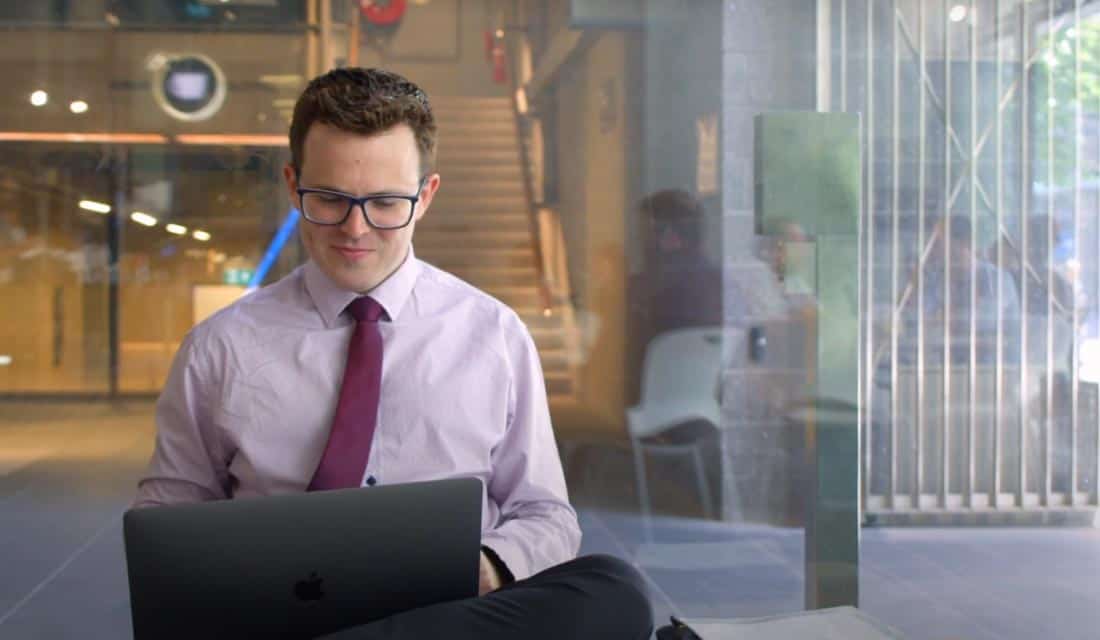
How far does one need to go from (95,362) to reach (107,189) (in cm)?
57

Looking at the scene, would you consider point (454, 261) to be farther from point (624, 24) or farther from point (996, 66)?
point (996, 66)

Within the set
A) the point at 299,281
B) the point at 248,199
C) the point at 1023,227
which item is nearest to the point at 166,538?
the point at 299,281

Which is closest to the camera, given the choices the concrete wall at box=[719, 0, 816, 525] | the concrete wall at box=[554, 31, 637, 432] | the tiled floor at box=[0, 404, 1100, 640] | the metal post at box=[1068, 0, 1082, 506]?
the tiled floor at box=[0, 404, 1100, 640]

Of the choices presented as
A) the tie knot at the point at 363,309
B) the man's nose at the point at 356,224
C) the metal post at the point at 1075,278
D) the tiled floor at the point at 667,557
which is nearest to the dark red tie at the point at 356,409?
the tie knot at the point at 363,309

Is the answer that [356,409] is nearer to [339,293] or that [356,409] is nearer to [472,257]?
[339,293]

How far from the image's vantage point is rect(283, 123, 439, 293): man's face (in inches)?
60.0

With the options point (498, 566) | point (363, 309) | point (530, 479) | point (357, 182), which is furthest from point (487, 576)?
point (357, 182)

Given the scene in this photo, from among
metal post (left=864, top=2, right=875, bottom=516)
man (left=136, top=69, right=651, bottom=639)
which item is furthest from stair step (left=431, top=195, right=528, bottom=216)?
man (left=136, top=69, right=651, bottom=639)

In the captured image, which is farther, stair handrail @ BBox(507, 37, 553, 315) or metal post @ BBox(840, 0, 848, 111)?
stair handrail @ BBox(507, 37, 553, 315)

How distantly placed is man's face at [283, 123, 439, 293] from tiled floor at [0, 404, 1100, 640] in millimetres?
1810

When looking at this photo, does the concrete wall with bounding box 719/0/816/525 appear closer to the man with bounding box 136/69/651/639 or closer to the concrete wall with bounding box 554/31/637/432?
the concrete wall with bounding box 554/31/637/432

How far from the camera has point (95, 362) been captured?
12.8ft

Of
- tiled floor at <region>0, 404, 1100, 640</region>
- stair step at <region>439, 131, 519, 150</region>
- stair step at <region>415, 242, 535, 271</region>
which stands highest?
stair step at <region>439, 131, 519, 150</region>

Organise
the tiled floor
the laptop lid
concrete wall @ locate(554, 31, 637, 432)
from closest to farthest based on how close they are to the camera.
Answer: the laptop lid, the tiled floor, concrete wall @ locate(554, 31, 637, 432)
